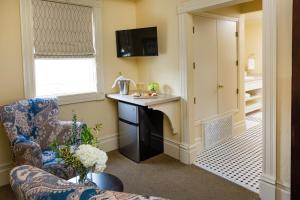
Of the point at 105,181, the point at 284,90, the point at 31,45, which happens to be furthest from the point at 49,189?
the point at 31,45

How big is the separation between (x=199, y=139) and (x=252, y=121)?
2.33 metres

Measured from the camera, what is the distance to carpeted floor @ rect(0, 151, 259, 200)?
8.80 ft

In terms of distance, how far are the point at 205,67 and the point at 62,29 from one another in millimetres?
2124

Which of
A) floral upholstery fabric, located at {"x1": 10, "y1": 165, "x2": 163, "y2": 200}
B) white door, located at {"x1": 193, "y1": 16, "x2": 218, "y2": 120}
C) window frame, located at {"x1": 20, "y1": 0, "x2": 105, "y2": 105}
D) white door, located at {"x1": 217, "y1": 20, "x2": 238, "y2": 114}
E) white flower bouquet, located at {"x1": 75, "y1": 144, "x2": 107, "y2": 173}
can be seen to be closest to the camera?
floral upholstery fabric, located at {"x1": 10, "y1": 165, "x2": 163, "y2": 200}

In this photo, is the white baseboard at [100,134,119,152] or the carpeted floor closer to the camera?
the carpeted floor

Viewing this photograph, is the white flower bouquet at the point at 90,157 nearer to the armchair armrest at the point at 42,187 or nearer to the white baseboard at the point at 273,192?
the armchair armrest at the point at 42,187

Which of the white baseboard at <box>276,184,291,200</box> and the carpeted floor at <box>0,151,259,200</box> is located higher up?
the white baseboard at <box>276,184,291,200</box>

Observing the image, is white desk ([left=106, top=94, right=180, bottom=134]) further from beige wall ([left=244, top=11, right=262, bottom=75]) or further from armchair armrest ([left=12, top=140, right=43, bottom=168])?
beige wall ([left=244, top=11, right=262, bottom=75])

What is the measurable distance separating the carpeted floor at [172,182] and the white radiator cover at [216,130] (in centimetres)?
71

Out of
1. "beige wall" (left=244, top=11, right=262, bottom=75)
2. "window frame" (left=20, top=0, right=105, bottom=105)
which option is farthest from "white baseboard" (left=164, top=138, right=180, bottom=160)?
"beige wall" (left=244, top=11, right=262, bottom=75)

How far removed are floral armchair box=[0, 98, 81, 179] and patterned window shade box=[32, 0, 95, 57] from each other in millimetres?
741

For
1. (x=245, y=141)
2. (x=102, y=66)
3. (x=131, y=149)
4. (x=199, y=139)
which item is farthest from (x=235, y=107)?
(x=102, y=66)

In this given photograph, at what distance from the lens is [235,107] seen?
14.7 feet

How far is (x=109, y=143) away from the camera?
4.02 meters
